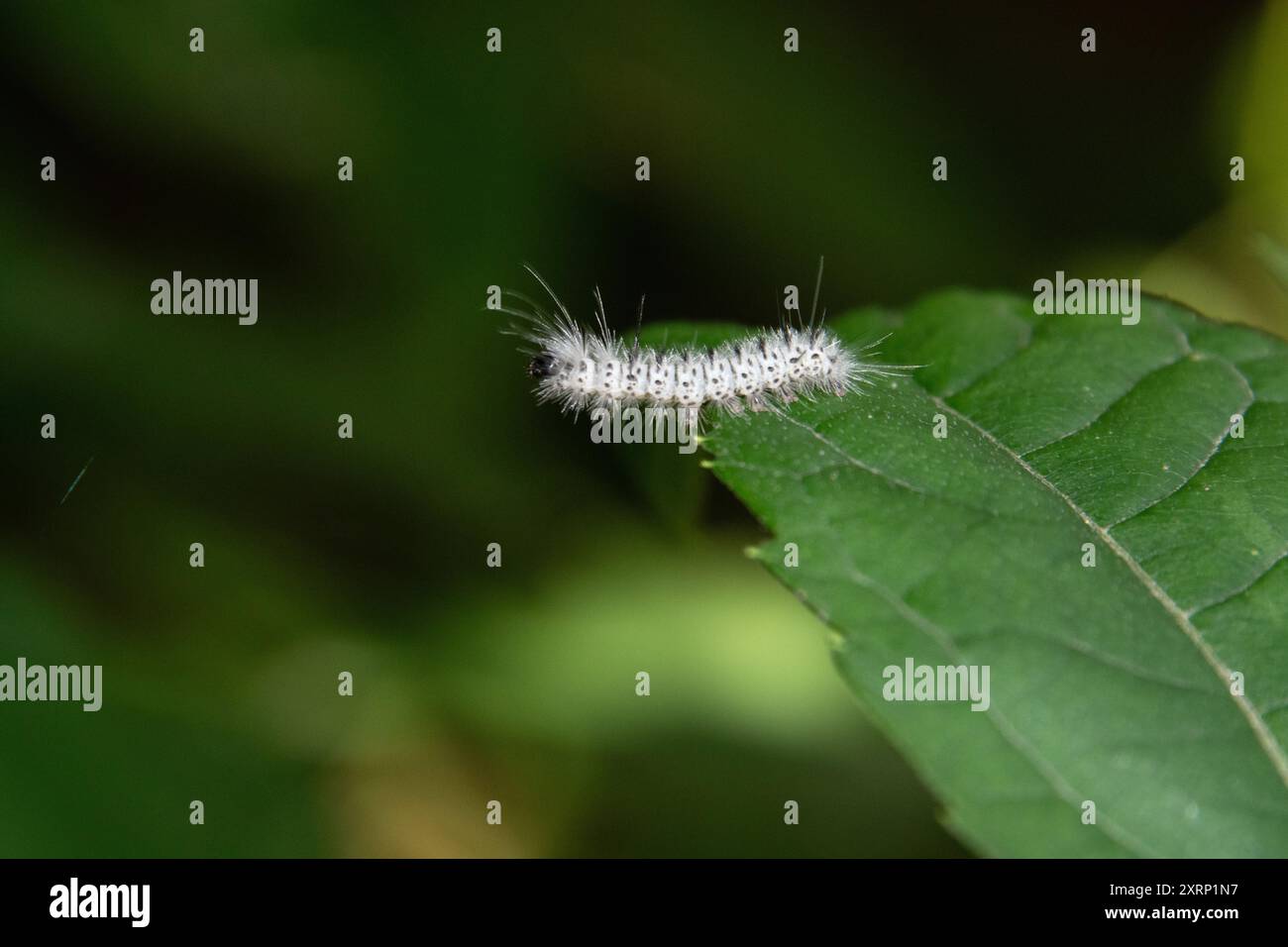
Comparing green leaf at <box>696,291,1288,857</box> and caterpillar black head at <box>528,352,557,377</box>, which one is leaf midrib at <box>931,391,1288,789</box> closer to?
green leaf at <box>696,291,1288,857</box>

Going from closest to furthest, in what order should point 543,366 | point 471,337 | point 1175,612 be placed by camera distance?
point 1175,612
point 543,366
point 471,337

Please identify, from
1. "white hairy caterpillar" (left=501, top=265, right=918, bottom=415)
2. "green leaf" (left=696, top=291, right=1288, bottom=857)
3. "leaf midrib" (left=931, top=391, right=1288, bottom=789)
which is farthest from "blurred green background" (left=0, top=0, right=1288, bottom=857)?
"leaf midrib" (left=931, top=391, right=1288, bottom=789)

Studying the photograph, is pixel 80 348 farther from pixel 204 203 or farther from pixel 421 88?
pixel 421 88

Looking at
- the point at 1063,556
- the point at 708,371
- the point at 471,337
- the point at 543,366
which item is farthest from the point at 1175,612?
the point at 471,337

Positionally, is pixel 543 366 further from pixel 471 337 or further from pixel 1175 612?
pixel 1175 612

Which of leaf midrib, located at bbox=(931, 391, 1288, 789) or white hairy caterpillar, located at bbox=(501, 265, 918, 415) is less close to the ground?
white hairy caterpillar, located at bbox=(501, 265, 918, 415)
